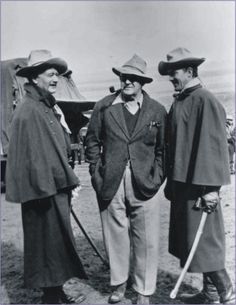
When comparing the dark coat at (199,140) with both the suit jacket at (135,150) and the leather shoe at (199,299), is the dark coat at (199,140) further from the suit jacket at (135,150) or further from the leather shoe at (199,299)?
the leather shoe at (199,299)

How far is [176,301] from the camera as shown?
138 inches

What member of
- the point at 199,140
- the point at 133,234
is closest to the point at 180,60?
the point at 199,140

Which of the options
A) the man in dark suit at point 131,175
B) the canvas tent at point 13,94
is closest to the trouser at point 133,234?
the man in dark suit at point 131,175

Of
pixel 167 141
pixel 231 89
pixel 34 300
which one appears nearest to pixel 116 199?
pixel 167 141

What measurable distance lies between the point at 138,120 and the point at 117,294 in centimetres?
158

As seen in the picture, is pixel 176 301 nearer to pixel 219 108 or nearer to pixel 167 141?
pixel 167 141

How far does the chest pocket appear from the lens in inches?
134

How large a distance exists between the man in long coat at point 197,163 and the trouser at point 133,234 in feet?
0.80

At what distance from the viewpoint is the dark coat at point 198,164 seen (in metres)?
3.14

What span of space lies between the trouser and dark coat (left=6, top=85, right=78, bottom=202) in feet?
1.60

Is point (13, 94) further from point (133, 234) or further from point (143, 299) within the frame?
point (143, 299)

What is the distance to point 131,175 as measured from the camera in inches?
134

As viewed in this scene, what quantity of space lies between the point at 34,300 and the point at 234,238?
295cm

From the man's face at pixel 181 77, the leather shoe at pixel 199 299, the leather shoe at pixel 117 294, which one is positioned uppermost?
the man's face at pixel 181 77
